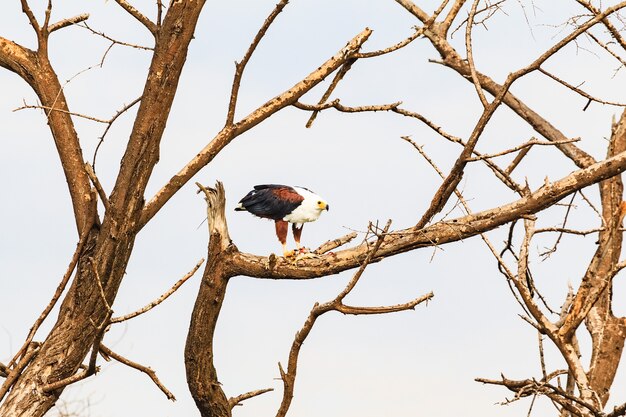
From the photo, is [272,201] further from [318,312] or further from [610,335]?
[610,335]

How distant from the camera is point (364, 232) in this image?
6176 mm

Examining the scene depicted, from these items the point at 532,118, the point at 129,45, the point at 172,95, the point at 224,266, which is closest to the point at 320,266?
the point at 224,266

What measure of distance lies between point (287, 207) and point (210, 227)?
76 centimetres

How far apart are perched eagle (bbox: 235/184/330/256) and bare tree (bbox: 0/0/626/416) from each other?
27cm

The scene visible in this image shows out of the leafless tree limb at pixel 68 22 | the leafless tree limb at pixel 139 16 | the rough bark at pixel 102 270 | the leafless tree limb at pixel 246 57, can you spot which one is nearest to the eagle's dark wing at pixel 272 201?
the leafless tree limb at pixel 246 57

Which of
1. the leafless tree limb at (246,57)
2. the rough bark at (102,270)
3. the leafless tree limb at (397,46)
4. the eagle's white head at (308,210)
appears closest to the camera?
the rough bark at (102,270)

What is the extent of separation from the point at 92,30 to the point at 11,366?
257 cm

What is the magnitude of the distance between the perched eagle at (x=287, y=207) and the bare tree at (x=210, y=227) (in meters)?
0.27

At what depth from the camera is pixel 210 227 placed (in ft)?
25.2

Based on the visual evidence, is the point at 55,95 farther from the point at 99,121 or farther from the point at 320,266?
the point at 320,266

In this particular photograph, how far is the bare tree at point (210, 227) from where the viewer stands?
20.7 feet

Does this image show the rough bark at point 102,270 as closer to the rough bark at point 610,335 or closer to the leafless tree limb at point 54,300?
the leafless tree limb at point 54,300

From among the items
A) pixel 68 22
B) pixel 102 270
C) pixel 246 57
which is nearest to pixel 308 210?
pixel 246 57

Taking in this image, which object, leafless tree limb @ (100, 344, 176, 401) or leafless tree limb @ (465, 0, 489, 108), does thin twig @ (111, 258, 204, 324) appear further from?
leafless tree limb @ (465, 0, 489, 108)
